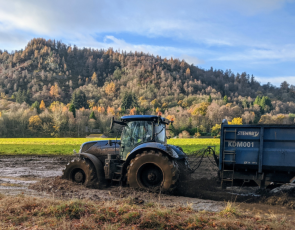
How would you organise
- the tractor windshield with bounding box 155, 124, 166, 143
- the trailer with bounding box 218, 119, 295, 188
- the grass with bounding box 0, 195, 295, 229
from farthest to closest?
1. the tractor windshield with bounding box 155, 124, 166, 143
2. the trailer with bounding box 218, 119, 295, 188
3. the grass with bounding box 0, 195, 295, 229

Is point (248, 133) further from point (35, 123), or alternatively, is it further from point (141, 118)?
point (35, 123)

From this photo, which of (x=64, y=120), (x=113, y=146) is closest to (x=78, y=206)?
(x=113, y=146)

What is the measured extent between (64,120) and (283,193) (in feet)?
300

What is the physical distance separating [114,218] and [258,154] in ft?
16.5

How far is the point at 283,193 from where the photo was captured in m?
9.15

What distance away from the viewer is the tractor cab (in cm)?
1028

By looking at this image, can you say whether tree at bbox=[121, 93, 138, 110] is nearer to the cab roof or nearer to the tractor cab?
the tractor cab

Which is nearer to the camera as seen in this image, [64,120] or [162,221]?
[162,221]

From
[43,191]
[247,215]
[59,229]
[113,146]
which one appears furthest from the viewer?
[113,146]

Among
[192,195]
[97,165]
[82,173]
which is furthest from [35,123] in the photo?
[192,195]

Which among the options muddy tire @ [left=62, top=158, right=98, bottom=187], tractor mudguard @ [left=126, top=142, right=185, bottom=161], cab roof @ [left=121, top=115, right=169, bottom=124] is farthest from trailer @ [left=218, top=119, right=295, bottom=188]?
muddy tire @ [left=62, top=158, right=98, bottom=187]

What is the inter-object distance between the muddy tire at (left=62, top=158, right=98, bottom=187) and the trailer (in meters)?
4.71

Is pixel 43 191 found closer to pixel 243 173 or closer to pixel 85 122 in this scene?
pixel 243 173

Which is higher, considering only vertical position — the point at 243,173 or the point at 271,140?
the point at 271,140
